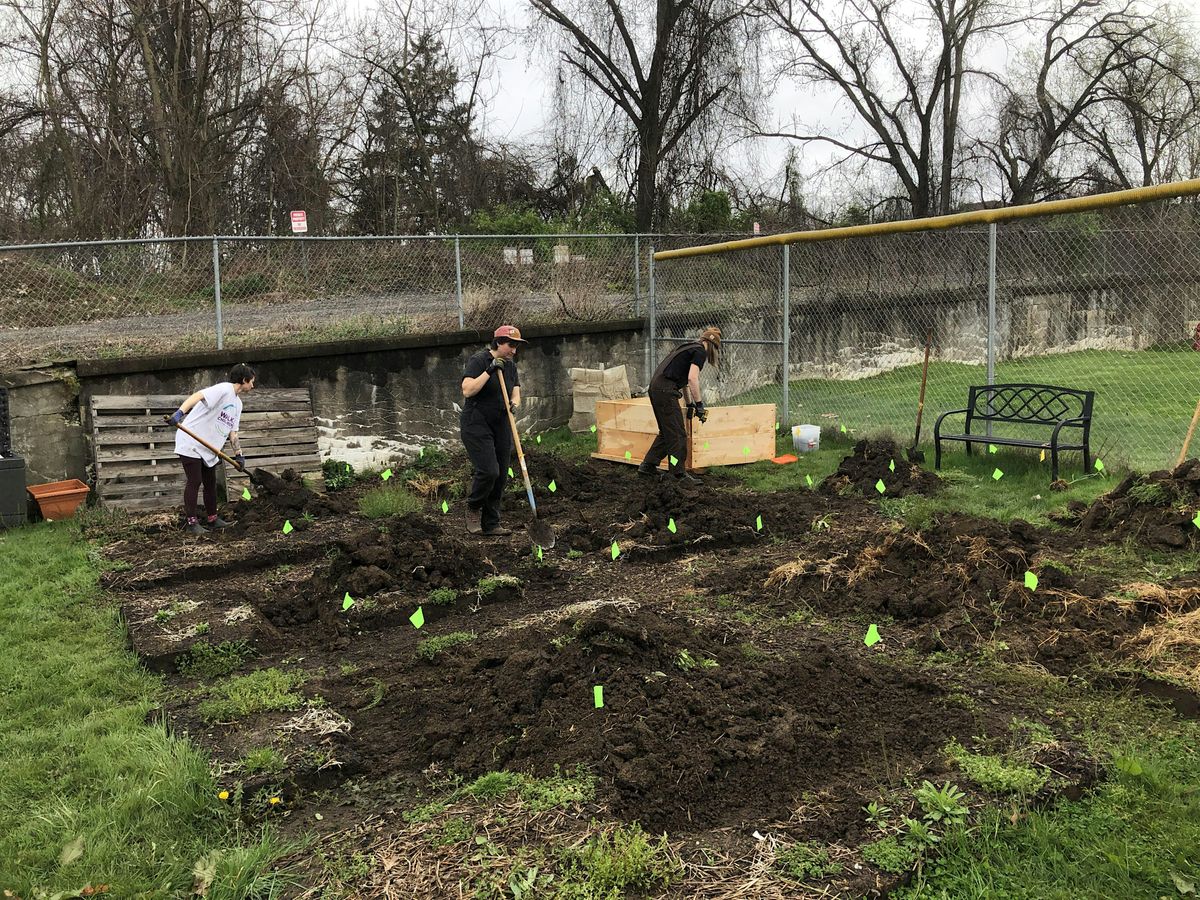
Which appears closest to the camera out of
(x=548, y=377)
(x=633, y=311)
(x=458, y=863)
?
(x=458, y=863)

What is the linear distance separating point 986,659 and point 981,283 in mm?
13047

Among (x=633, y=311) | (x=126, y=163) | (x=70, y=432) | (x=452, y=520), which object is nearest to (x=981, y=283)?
(x=633, y=311)

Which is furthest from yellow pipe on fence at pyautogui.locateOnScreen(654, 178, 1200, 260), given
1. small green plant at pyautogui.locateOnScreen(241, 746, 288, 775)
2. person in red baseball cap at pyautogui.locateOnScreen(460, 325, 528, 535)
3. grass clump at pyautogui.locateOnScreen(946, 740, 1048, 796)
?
small green plant at pyautogui.locateOnScreen(241, 746, 288, 775)

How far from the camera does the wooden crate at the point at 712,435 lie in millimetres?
10183

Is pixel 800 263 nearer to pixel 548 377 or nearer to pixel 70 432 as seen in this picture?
pixel 548 377

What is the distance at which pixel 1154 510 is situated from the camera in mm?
6570

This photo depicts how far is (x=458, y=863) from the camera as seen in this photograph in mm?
3131

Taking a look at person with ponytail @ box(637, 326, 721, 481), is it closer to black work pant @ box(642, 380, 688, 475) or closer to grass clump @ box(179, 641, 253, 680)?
black work pant @ box(642, 380, 688, 475)

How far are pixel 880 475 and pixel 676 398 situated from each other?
2.22 meters

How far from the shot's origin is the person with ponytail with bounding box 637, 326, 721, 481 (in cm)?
955

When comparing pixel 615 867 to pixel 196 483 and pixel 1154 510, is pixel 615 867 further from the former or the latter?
pixel 196 483

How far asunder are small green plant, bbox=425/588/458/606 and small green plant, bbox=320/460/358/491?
4.80 metres

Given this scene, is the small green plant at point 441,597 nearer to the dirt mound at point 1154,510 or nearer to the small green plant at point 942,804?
the small green plant at point 942,804

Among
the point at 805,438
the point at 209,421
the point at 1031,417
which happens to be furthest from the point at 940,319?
the point at 209,421
